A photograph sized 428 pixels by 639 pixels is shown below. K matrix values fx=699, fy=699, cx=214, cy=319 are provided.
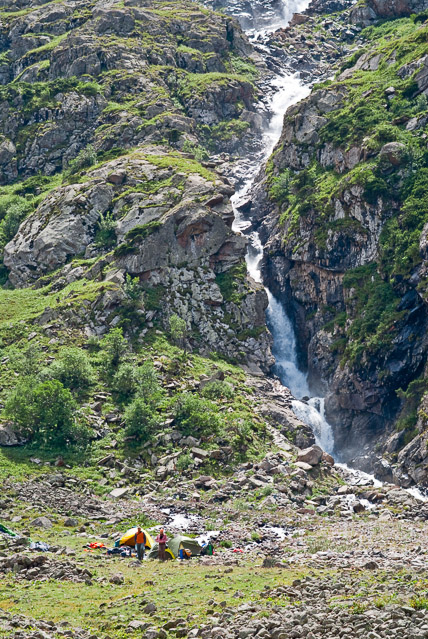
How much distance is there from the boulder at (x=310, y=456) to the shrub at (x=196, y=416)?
25.7ft

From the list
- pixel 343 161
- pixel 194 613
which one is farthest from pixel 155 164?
pixel 194 613

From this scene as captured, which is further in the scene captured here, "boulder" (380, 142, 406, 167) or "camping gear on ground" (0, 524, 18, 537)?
"boulder" (380, 142, 406, 167)

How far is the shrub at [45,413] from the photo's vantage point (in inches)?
2330

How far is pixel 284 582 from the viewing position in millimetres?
27688

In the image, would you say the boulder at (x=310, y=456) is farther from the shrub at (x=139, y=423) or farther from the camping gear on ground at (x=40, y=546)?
the camping gear on ground at (x=40, y=546)

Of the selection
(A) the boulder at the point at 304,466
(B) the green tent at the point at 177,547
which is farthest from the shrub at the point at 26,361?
(B) the green tent at the point at 177,547

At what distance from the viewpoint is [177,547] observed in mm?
38906

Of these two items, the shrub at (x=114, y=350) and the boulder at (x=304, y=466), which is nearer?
the boulder at (x=304, y=466)

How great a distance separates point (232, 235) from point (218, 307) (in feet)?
36.6

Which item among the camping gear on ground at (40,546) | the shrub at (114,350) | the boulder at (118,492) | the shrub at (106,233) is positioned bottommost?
the boulder at (118,492)

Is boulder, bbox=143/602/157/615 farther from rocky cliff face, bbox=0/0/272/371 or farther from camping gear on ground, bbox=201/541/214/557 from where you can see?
rocky cliff face, bbox=0/0/272/371

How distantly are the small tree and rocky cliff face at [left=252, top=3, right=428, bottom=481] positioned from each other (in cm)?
1896

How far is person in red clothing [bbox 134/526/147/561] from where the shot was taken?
37.2 m

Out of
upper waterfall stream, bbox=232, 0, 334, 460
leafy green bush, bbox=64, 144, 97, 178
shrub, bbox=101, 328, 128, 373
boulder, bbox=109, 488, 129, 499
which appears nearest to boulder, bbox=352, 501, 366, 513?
boulder, bbox=109, 488, 129, 499
